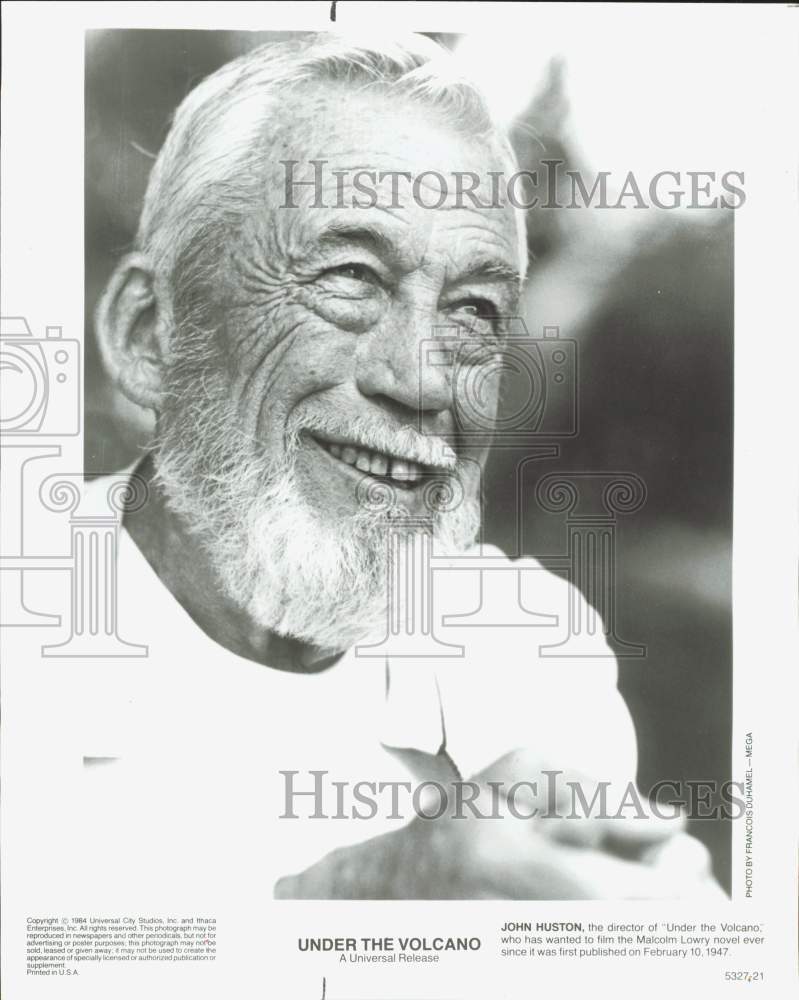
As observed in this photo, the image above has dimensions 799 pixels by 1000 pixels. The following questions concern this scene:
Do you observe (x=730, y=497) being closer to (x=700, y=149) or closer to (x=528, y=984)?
(x=700, y=149)

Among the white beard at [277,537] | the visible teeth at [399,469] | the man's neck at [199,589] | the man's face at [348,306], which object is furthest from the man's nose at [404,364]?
the man's neck at [199,589]

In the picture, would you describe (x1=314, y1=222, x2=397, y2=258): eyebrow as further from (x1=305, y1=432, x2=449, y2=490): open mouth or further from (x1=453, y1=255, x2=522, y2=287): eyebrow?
(x1=305, y1=432, x2=449, y2=490): open mouth

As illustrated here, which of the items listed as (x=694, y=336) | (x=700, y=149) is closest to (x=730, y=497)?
(x=694, y=336)

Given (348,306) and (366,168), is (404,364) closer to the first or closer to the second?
(348,306)

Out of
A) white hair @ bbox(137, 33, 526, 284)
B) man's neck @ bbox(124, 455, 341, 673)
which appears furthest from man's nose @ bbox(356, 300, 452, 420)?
man's neck @ bbox(124, 455, 341, 673)

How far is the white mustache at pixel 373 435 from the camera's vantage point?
213cm

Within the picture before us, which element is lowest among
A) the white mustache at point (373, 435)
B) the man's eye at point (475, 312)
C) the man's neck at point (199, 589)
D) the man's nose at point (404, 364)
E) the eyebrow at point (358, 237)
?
the man's neck at point (199, 589)

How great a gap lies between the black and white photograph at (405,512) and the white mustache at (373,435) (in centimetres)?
2

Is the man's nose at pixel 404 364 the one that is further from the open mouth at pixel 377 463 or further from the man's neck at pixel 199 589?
the man's neck at pixel 199 589

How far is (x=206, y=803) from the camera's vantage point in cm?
216

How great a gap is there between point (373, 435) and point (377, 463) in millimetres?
71

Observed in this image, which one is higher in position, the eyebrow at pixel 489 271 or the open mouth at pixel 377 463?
the eyebrow at pixel 489 271

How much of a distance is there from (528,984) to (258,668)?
971mm

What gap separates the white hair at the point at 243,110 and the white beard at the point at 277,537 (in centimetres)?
42
